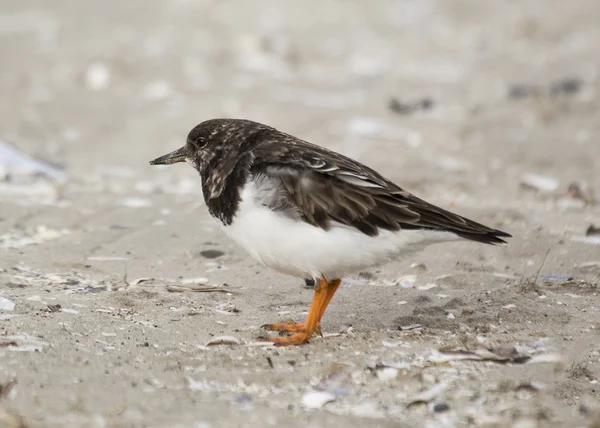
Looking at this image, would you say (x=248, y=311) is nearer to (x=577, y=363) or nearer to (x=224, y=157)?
(x=224, y=157)

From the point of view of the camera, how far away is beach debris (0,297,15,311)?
4340 millimetres

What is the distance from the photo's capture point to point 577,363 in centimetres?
391

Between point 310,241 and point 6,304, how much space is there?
1.43m

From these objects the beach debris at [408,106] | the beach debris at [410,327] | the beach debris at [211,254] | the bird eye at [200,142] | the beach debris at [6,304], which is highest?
the beach debris at [408,106]

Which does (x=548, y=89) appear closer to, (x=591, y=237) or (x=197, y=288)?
(x=591, y=237)

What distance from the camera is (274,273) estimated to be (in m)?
5.25

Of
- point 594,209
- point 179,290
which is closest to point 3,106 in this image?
point 179,290

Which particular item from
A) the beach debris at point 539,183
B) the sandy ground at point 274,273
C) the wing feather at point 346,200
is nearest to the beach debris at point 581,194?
the sandy ground at point 274,273

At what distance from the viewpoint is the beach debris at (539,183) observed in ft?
23.4

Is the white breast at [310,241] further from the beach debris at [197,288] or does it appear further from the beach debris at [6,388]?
the beach debris at [6,388]

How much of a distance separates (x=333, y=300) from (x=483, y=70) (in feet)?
18.1

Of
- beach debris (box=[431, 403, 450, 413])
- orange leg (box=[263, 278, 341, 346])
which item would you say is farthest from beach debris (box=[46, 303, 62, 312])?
beach debris (box=[431, 403, 450, 413])

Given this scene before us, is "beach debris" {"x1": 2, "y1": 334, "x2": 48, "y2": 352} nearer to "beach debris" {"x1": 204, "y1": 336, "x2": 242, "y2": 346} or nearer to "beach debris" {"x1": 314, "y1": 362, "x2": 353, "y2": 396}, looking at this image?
"beach debris" {"x1": 204, "y1": 336, "x2": 242, "y2": 346}

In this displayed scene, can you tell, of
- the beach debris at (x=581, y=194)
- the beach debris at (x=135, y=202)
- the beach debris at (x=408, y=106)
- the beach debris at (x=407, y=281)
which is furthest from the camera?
the beach debris at (x=408, y=106)
